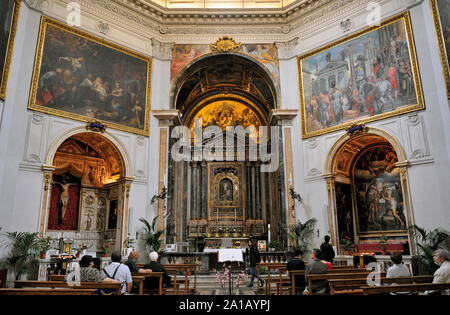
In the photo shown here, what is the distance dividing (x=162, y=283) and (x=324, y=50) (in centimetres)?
1265

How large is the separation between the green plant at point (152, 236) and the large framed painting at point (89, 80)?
4.21 m

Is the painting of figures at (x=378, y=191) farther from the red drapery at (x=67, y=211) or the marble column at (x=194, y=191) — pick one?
the red drapery at (x=67, y=211)

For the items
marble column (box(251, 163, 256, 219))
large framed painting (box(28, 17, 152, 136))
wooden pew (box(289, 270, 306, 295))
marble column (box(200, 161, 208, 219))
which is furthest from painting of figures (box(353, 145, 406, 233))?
large framed painting (box(28, 17, 152, 136))

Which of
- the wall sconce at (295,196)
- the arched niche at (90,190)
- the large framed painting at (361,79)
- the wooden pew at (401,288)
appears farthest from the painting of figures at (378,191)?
the arched niche at (90,190)

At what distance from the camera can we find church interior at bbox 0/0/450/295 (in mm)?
11094

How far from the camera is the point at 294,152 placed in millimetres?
15398

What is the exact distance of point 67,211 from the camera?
14859 millimetres

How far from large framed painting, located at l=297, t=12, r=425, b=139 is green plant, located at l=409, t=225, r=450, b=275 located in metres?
4.44

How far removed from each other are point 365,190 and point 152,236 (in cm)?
978

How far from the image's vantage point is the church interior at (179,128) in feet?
36.4

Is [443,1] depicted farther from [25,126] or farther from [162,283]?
[25,126]

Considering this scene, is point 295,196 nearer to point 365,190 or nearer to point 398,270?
point 365,190

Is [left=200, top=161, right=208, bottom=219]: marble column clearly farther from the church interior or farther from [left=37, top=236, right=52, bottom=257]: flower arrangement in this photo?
[left=37, top=236, right=52, bottom=257]: flower arrangement

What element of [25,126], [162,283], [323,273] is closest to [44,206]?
[25,126]
